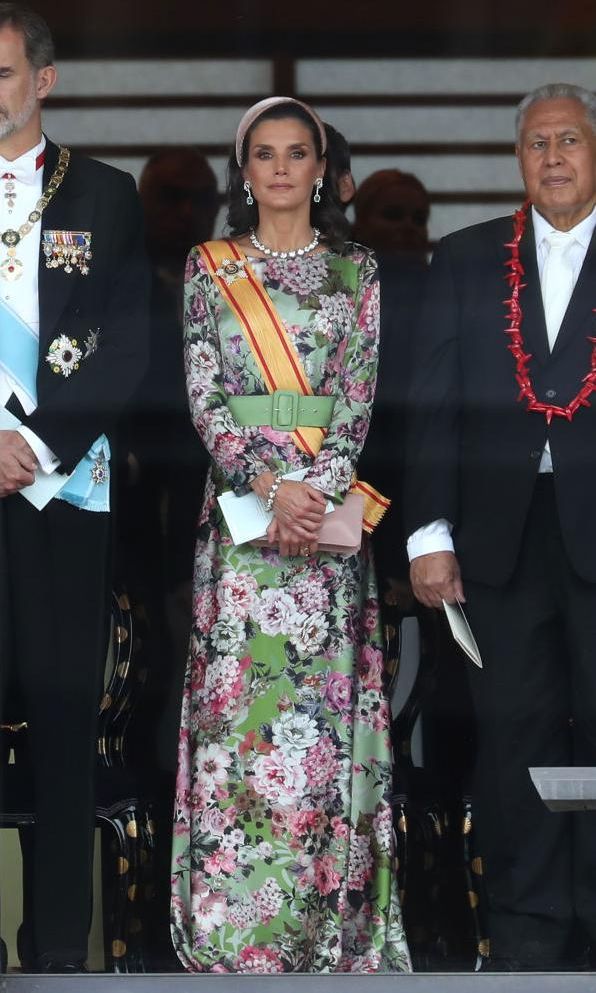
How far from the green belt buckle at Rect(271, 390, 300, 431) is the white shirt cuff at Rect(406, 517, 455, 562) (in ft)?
1.01

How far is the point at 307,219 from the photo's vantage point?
382 centimetres

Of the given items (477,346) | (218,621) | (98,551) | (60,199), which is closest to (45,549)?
(98,551)

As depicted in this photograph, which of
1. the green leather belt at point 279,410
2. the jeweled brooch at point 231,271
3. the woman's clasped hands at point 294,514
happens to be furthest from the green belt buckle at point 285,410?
the jeweled brooch at point 231,271

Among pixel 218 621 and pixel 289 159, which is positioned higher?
pixel 289 159

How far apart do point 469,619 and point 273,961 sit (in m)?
0.72

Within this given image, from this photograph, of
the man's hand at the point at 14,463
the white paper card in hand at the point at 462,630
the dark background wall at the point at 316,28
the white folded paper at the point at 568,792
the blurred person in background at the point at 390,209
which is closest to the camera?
the white folded paper at the point at 568,792

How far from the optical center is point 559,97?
379 centimetres

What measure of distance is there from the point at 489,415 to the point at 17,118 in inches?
40.7

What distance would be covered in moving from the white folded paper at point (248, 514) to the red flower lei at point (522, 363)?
1.38 ft

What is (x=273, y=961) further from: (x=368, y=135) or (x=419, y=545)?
(x=368, y=135)

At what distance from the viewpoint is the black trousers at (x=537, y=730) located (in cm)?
360

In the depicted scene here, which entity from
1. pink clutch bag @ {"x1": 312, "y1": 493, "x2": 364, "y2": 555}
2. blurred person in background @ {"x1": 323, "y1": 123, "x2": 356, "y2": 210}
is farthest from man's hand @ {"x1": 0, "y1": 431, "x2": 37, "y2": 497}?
blurred person in background @ {"x1": 323, "y1": 123, "x2": 356, "y2": 210}

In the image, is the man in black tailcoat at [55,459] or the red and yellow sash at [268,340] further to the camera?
the red and yellow sash at [268,340]

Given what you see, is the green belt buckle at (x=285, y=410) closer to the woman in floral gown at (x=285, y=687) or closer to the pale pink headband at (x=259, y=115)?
the woman in floral gown at (x=285, y=687)
